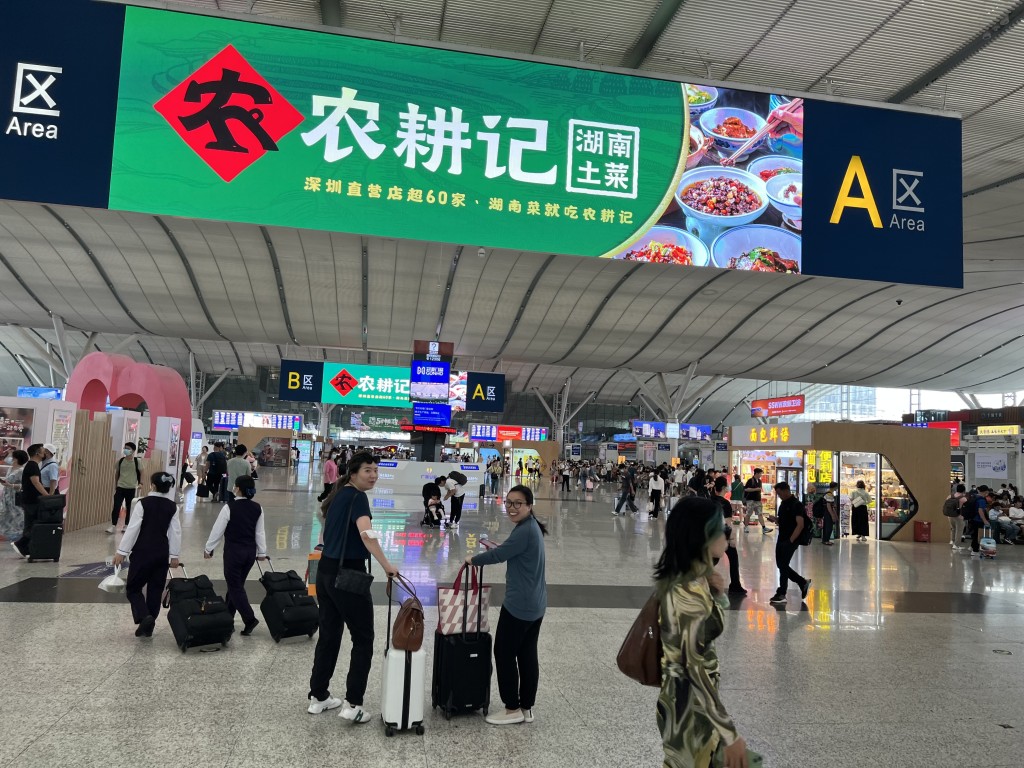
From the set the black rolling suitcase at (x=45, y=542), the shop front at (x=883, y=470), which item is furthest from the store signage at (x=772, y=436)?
the black rolling suitcase at (x=45, y=542)

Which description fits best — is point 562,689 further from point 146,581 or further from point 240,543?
point 146,581

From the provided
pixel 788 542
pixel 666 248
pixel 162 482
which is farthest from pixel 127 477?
pixel 788 542

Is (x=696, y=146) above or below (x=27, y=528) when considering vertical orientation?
above

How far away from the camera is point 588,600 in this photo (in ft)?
27.9

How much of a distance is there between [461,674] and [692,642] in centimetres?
246

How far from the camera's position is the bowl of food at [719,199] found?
7887mm

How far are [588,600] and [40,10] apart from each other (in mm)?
8201

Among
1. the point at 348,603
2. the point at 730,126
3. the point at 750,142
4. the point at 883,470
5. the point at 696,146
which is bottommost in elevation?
the point at 348,603

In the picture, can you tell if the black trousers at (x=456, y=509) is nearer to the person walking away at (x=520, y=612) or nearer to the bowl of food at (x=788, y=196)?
the bowl of food at (x=788, y=196)

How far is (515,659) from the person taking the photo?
4441 millimetres

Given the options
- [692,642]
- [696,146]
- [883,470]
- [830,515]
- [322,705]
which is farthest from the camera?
[883,470]

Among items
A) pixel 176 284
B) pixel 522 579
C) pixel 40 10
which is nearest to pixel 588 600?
pixel 522 579

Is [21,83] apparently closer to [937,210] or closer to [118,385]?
[937,210]

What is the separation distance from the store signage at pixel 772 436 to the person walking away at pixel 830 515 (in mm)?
1344
